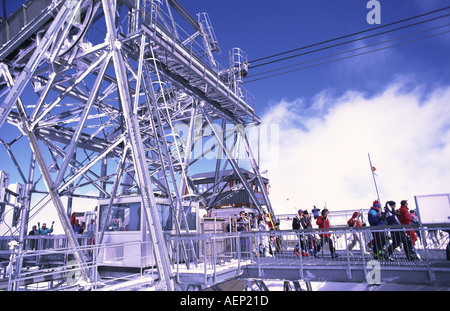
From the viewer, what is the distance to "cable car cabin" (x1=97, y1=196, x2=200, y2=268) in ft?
34.6

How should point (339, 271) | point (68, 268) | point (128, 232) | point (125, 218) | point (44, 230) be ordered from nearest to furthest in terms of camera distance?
point (339, 271) < point (128, 232) < point (125, 218) < point (68, 268) < point (44, 230)

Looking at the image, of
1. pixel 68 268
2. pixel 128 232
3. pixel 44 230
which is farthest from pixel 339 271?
pixel 44 230

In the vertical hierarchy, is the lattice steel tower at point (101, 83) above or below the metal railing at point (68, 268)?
above

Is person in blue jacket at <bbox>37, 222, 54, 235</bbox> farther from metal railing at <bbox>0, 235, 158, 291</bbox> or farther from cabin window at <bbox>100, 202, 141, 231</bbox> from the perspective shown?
cabin window at <bbox>100, 202, 141, 231</bbox>

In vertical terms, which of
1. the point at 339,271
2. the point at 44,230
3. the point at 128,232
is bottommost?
the point at 339,271

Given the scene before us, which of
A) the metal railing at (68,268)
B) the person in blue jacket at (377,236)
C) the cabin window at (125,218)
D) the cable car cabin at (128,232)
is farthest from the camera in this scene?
the cabin window at (125,218)

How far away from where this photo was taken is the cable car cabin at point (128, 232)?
10547 millimetres

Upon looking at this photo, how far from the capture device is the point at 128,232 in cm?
1101

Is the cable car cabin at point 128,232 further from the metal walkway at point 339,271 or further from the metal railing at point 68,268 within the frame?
the metal walkway at point 339,271

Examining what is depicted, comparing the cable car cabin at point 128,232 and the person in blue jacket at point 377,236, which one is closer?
the person in blue jacket at point 377,236

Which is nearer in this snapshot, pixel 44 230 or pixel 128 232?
pixel 128 232

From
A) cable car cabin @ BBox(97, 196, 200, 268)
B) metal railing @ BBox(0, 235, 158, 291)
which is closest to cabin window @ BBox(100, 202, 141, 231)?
cable car cabin @ BBox(97, 196, 200, 268)

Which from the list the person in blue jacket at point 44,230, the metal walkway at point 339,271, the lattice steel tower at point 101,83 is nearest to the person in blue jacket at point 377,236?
the metal walkway at point 339,271

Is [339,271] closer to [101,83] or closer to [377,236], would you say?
[377,236]
